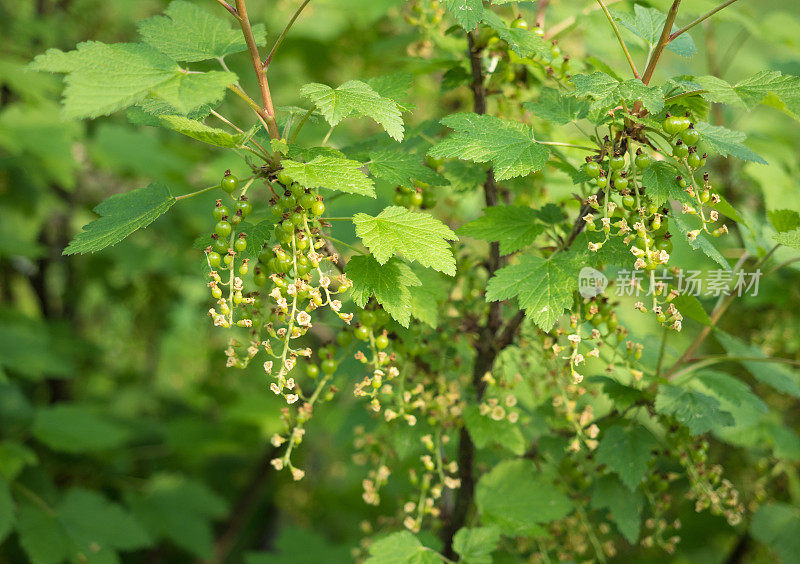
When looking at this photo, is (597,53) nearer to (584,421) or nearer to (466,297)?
(466,297)

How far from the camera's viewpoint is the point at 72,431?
249 cm

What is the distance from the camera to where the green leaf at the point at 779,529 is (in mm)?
1947

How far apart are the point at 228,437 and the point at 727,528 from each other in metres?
2.33

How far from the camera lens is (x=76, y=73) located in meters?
1.00

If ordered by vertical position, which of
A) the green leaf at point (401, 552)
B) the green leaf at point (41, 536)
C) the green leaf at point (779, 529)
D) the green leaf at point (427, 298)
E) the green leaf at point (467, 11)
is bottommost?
the green leaf at point (41, 536)

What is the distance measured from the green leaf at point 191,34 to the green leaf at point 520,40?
0.49 metres

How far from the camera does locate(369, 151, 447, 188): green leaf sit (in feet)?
4.10

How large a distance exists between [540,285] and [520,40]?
0.51 meters

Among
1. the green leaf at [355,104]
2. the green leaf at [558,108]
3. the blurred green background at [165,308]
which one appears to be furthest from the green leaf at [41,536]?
the green leaf at [558,108]

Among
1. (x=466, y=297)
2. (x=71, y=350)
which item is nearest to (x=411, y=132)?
(x=466, y=297)

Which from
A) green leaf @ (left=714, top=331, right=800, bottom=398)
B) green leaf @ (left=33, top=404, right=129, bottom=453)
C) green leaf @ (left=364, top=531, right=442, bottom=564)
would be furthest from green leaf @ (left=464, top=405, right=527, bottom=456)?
green leaf @ (left=33, top=404, right=129, bottom=453)

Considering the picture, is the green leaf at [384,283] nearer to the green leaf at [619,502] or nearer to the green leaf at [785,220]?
the green leaf at [619,502]

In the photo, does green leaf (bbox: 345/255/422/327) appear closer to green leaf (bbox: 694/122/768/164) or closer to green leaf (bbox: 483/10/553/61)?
green leaf (bbox: 483/10/553/61)

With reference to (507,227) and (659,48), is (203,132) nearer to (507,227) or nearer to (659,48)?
(507,227)
